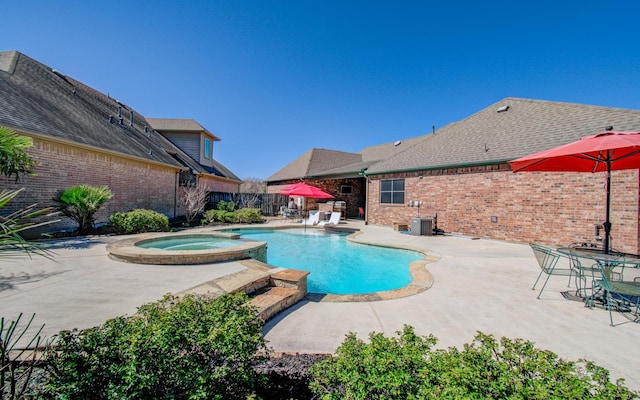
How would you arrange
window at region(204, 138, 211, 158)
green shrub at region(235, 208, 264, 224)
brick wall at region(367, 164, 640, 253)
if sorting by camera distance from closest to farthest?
1. brick wall at region(367, 164, 640, 253)
2. green shrub at region(235, 208, 264, 224)
3. window at region(204, 138, 211, 158)

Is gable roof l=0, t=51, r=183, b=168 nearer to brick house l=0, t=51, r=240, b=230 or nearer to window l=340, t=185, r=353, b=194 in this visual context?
brick house l=0, t=51, r=240, b=230

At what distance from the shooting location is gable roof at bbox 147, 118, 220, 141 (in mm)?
18641

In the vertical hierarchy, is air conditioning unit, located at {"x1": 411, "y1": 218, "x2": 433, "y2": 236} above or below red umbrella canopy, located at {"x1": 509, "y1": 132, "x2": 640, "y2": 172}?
below

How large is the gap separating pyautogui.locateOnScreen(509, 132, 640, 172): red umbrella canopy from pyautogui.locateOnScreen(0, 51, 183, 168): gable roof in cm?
1236

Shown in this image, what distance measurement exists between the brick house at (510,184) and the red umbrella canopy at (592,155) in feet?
13.0

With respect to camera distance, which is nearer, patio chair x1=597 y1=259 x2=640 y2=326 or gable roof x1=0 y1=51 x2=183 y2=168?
patio chair x1=597 y1=259 x2=640 y2=326

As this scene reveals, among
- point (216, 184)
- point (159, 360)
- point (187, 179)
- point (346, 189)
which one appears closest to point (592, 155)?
point (159, 360)

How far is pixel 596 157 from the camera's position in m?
4.61

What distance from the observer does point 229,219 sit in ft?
46.7

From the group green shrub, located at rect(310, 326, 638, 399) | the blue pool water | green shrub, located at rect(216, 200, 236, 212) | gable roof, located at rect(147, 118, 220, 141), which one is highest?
gable roof, located at rect(147, 118, 220, 141)

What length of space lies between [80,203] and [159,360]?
927 cm

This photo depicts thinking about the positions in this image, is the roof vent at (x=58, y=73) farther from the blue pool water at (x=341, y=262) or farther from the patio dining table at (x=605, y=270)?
the patio dining table at (x=605, y=270)

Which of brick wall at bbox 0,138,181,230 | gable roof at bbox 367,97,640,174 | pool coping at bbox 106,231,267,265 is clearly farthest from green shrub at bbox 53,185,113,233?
gable roof at bbox 367,97,640,174

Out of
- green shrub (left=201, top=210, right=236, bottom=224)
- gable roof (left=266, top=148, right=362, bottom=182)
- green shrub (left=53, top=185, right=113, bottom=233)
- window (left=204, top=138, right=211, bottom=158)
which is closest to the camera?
green shrub (left=53, top=185, right=113, bottom=233)
